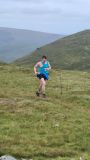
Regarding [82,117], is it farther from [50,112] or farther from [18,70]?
[18,70]

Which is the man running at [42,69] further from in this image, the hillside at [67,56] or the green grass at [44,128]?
the hillside at [67,56]

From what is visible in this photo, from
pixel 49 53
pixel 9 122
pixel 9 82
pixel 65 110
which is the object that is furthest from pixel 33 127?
pixel 49 53

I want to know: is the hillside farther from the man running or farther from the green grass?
the green grass

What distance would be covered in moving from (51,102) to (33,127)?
23.1ft

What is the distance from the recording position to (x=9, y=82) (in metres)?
44.1

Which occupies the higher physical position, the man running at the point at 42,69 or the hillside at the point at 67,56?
the man running at the point at 42,69

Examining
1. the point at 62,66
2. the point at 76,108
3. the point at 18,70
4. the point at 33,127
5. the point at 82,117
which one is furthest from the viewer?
the point at 62,66

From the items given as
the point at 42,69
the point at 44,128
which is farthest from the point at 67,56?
the point at 44,128

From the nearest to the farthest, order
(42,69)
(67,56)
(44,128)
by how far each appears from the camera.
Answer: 1. (44,128)
2. (42,69)
3. (67,56)

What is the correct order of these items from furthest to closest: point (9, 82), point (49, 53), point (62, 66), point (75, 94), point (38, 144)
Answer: point (49, 53) < point (62, 66) < point (9, 82) < point (75, 94) < point (38, 144)

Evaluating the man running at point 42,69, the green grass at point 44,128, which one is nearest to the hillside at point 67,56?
the man running at point 42,69

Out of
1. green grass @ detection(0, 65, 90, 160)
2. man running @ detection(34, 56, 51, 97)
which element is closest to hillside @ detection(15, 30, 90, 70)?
man running @ detection(34, 56, 51, 97)

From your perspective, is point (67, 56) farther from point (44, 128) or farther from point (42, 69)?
point (44, 128)

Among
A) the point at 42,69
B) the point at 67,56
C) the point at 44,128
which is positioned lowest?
the point at 67,56
